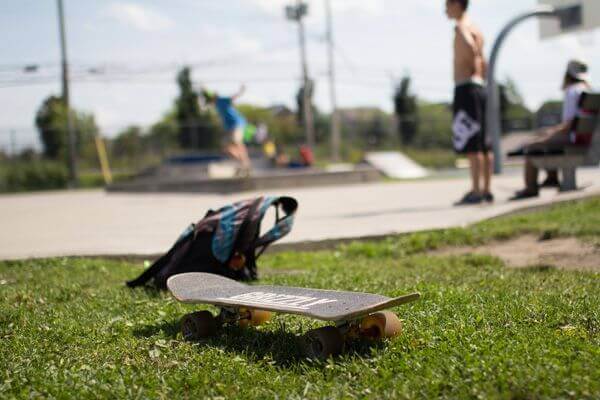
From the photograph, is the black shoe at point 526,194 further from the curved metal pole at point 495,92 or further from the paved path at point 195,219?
the curved metal pole at point 495,92

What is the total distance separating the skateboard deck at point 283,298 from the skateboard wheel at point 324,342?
100 millimetres

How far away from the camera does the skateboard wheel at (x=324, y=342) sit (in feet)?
11.0

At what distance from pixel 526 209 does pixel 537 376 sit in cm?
663

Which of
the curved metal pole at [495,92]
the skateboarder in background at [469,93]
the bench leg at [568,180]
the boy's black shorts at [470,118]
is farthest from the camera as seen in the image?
the curved metal pole at [495,92]

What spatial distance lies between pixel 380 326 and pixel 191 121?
47.2 m

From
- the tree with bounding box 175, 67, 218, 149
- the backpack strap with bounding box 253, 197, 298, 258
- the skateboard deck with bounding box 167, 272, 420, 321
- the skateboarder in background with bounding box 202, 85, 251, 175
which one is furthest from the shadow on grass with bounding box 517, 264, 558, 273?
the tree with bounding box 175, 67, 218, 149

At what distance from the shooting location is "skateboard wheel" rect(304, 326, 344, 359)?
11.0ft

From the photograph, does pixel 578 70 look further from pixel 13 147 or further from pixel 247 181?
pixel 13 147

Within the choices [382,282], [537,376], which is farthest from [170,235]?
[537,376]

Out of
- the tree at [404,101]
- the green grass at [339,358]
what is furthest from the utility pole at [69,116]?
the green grass at [339,358]

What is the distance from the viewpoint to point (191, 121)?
163 ft

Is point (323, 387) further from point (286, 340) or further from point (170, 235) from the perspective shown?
point (170, 235)

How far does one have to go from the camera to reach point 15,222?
42.4 ft

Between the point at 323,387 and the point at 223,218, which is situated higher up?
the point at 223,218
